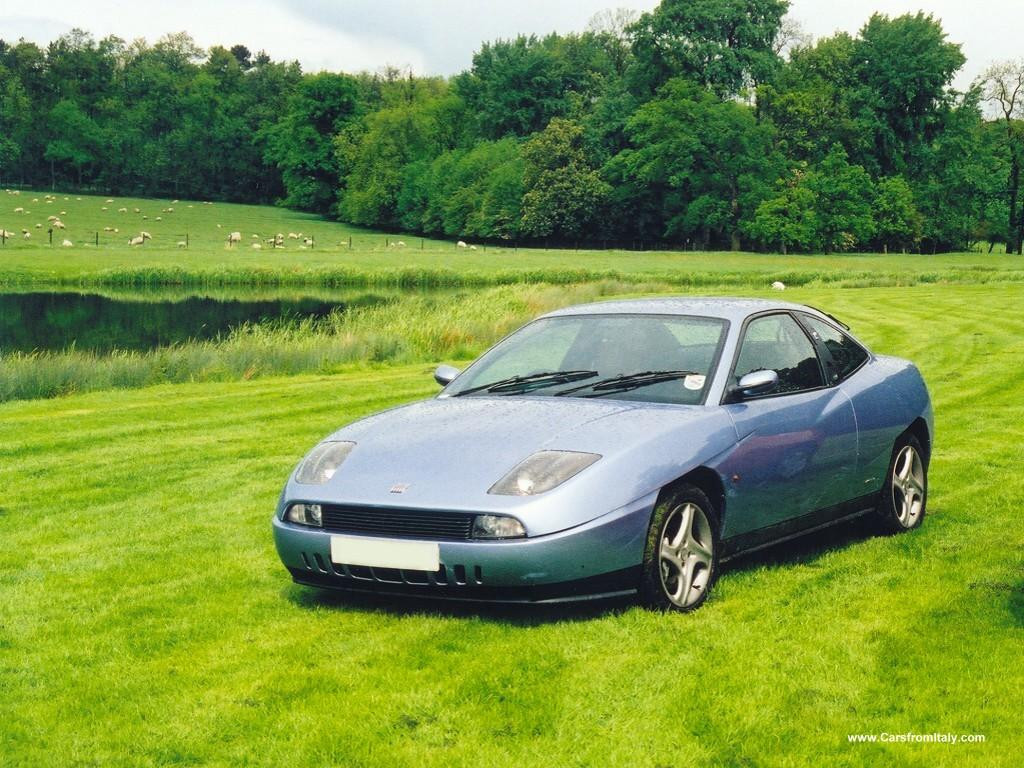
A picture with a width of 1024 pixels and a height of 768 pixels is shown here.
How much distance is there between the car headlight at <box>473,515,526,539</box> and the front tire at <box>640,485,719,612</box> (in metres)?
0.71

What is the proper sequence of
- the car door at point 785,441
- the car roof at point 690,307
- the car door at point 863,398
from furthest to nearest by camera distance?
the car door at point 863,398 < the car roof at point 690,307 < the car door at point 785,441

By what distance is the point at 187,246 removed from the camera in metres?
85.3

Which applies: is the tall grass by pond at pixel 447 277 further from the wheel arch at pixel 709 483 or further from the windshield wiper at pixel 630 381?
the wheel arch at pixel 709 483

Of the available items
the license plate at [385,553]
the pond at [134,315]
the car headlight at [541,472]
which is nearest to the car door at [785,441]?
the car headlight at [541,472]

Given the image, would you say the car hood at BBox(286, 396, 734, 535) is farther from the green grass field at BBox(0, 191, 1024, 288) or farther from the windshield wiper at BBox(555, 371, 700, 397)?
the green grass field at BBox(0, 191, 1024, 288)

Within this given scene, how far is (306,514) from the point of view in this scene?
6508mm

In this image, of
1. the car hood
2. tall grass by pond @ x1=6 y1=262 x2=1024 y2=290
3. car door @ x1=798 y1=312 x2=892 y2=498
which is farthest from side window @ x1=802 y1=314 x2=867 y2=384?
tall grass by pond @ x1=6 y1=262 x2=1024 y2=290

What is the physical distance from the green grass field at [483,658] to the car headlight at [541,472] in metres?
0.71

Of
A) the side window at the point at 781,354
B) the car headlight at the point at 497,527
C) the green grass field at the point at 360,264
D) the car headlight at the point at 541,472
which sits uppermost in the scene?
the side window at the point at 781,354

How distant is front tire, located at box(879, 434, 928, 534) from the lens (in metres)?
8.49

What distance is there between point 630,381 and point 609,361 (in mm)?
306

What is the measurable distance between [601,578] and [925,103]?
100 metres

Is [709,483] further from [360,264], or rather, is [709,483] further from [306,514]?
[360,264]

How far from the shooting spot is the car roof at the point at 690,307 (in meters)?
7.73
